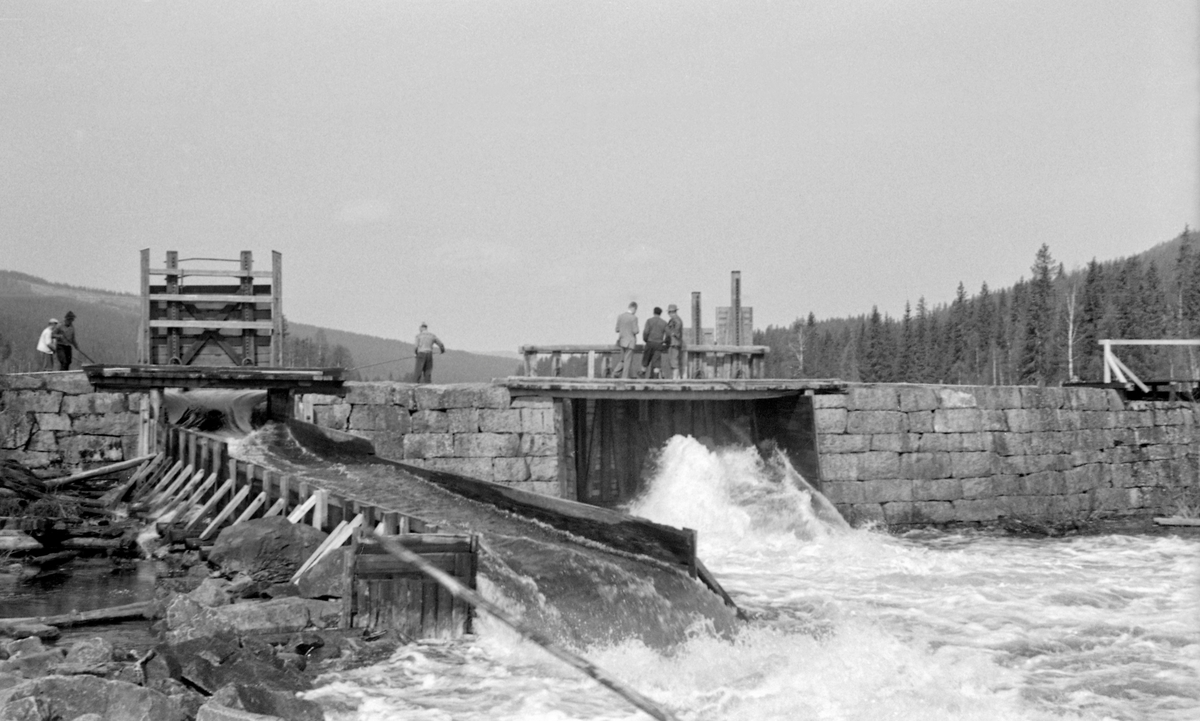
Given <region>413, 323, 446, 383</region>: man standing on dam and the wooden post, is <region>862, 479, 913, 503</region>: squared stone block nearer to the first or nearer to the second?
<region>413, 323, 446, 383</region>: man standing on dam

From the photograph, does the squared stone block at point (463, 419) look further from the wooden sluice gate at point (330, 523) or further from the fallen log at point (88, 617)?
the fallen log at point (88, 617)

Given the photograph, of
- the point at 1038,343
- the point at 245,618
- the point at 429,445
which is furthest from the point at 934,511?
the point at 1038,343

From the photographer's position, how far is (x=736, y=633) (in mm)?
8594

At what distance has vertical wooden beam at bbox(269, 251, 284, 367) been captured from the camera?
49.4 feet

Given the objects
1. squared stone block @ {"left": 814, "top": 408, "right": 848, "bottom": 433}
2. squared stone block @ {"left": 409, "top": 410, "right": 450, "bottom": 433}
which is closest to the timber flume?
squared stone block @ {"left": 409, "top": 410, "right": 450, "bottom": 433}

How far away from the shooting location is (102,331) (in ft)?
252

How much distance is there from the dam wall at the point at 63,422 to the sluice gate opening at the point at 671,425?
6625mm

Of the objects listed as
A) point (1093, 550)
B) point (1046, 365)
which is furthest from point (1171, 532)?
point (1046, 365)

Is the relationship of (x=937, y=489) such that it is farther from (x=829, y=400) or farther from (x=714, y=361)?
(x=714, y=361)

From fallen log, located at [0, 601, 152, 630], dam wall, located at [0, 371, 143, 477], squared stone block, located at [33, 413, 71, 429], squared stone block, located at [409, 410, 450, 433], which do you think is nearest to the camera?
fallen log, located at [0, 601, 152, 630]

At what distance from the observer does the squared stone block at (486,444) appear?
15016 millimetres

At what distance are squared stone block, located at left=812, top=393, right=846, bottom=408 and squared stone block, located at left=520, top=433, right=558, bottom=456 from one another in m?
4.45

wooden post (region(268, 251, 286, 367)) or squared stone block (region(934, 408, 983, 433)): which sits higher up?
wooden post (region(268, 251, 286, 367))

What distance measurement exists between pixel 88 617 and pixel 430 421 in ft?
23.1
